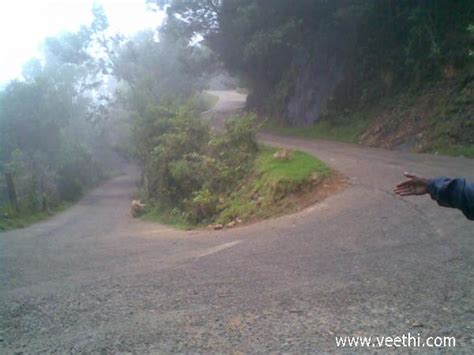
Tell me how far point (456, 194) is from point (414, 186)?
1.61 ft

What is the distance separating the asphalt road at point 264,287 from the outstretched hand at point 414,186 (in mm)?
1259

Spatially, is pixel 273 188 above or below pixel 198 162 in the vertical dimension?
below

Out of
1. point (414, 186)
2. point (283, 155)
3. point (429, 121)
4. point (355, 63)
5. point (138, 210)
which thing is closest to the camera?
point (414, 186)

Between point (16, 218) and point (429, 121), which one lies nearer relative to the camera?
point (429, 121)

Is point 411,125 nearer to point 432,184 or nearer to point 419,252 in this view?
point 419,252

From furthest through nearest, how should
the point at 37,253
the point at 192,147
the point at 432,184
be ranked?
the point at 192,147
the point at 37,253
the point at 432,184

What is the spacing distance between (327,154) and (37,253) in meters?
9.33

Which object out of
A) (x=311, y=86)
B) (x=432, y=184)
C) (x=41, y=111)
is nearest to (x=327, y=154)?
(x=311, y=86)

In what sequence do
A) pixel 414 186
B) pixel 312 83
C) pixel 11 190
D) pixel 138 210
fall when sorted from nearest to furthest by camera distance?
pixel 414 186 < pixel 11 190 < pixel 138 210 < pixel 312 83

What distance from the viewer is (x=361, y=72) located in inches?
797

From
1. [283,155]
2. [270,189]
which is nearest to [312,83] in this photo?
[283,155]

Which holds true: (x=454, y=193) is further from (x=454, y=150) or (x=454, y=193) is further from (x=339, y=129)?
(x=339, y=129)

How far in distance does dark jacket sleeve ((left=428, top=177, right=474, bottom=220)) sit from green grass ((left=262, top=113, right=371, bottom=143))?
50.5 ft

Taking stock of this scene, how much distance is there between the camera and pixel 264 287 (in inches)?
202
